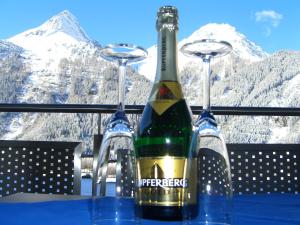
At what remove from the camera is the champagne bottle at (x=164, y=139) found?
480 millimetres

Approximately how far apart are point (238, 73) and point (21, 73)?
2973 cm

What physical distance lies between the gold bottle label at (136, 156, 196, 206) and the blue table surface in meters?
0.08

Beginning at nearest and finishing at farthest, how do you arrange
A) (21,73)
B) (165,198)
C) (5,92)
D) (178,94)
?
(165,198), (178,94), (5,92), (21,73)

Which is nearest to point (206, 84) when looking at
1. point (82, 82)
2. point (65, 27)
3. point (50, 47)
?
point (82, 82)

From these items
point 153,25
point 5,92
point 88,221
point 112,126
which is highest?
point 5,92

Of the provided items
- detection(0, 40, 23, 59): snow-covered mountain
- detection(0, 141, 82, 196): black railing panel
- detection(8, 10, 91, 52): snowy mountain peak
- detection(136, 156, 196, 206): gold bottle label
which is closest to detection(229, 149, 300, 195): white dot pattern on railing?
detection(0, 141, 82, 196): black railing panel

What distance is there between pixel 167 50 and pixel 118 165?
5.7 inches

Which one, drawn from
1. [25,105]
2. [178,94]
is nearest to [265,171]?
[178,94]

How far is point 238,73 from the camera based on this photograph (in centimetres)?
6028

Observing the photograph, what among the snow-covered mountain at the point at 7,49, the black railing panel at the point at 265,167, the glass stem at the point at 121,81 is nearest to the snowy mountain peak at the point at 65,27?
the snow-covered mountain at the point at 7,49

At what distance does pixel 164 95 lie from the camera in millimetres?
590

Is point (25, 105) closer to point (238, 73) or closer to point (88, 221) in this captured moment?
point (88, 221)

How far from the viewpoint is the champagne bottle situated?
1.58 ft

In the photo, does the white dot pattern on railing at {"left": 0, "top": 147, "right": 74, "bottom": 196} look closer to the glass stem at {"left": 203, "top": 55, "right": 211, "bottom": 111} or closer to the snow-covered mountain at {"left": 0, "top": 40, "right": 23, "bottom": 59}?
the glass stem at {"left": 203, "top": 55, "right": 211, "bottom": 111}
